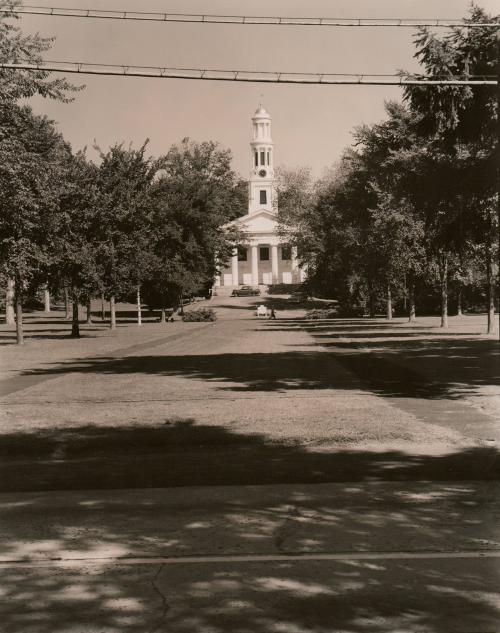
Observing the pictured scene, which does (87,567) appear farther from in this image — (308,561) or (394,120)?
(394,120)

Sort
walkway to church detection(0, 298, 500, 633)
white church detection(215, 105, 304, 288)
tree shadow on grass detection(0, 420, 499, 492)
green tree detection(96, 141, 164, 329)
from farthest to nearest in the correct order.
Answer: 1. white church detection(215, 105, 304, 288)
2. green tree detection(96, 141, 164, 329)
3. tree shadow on grass detection(0, 420, 499, 492)
4. walkway to church detection(0, 298, 500, 633)

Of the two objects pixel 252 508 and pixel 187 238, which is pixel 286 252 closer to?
pixel 187 238

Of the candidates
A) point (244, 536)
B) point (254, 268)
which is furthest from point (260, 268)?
point (244, 536)

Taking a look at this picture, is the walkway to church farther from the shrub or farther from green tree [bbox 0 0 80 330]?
the shrub

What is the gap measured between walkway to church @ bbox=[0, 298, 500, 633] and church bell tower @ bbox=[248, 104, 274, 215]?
110 meters

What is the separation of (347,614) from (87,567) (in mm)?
1920

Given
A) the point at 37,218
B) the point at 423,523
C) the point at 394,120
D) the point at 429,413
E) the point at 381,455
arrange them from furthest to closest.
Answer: the point at 394,120
the point at 37,218
the point at 429,413
the point at 381,455
the point at 423,523

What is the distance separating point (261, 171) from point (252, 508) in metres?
122

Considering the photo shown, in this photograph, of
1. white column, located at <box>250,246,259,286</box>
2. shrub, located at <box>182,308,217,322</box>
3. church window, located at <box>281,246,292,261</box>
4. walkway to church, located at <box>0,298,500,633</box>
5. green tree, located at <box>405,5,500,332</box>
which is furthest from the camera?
white column, located at <box>250,246,259,286</box>

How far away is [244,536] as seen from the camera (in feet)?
22.3

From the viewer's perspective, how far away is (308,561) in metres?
6.05

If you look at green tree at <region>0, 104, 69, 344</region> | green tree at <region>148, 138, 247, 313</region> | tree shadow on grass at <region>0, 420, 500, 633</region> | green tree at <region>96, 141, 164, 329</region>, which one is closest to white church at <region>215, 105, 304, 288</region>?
green tree at <region>148, 138, 247, 313</region>

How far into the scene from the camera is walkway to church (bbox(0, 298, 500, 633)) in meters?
5.12

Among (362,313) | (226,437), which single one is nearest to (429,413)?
(226,437)
